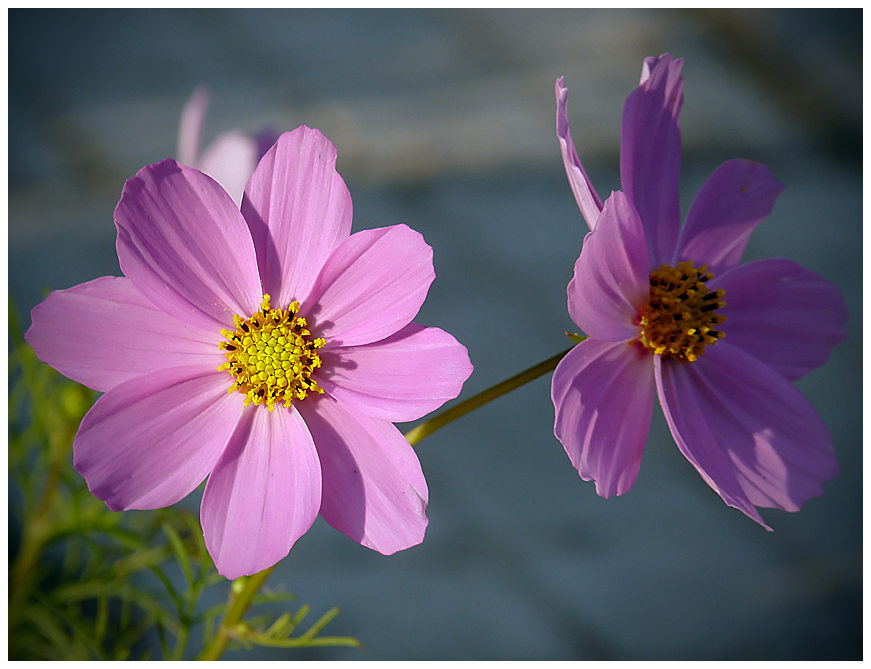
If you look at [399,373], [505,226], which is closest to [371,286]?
[399,373]

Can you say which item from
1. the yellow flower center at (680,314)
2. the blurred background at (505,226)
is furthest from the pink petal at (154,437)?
the blurred background at (505,226)

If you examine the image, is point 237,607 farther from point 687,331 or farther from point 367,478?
point 687,331

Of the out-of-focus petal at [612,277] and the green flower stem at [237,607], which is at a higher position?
the out-of-focus petal at [612,277]

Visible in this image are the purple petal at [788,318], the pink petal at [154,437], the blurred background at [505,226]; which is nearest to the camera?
the pink petal at [154,437]

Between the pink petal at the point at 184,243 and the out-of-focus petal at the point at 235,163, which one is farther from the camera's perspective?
the out-of-focus petal at the point at 235,163

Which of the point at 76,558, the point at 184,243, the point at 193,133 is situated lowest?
the point at 76,558

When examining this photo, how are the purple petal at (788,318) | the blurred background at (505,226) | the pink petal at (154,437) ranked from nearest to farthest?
the pink petal at (154,437)
the purple petal at (788,318)
the blurred background at (505,226)

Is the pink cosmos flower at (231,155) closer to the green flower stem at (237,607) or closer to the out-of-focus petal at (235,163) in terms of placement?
the out-of-focus petal at (235,163)

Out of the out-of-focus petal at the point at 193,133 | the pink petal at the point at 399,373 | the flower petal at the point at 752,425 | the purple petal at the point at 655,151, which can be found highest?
the out-of-focus petal at the point at 193,133
